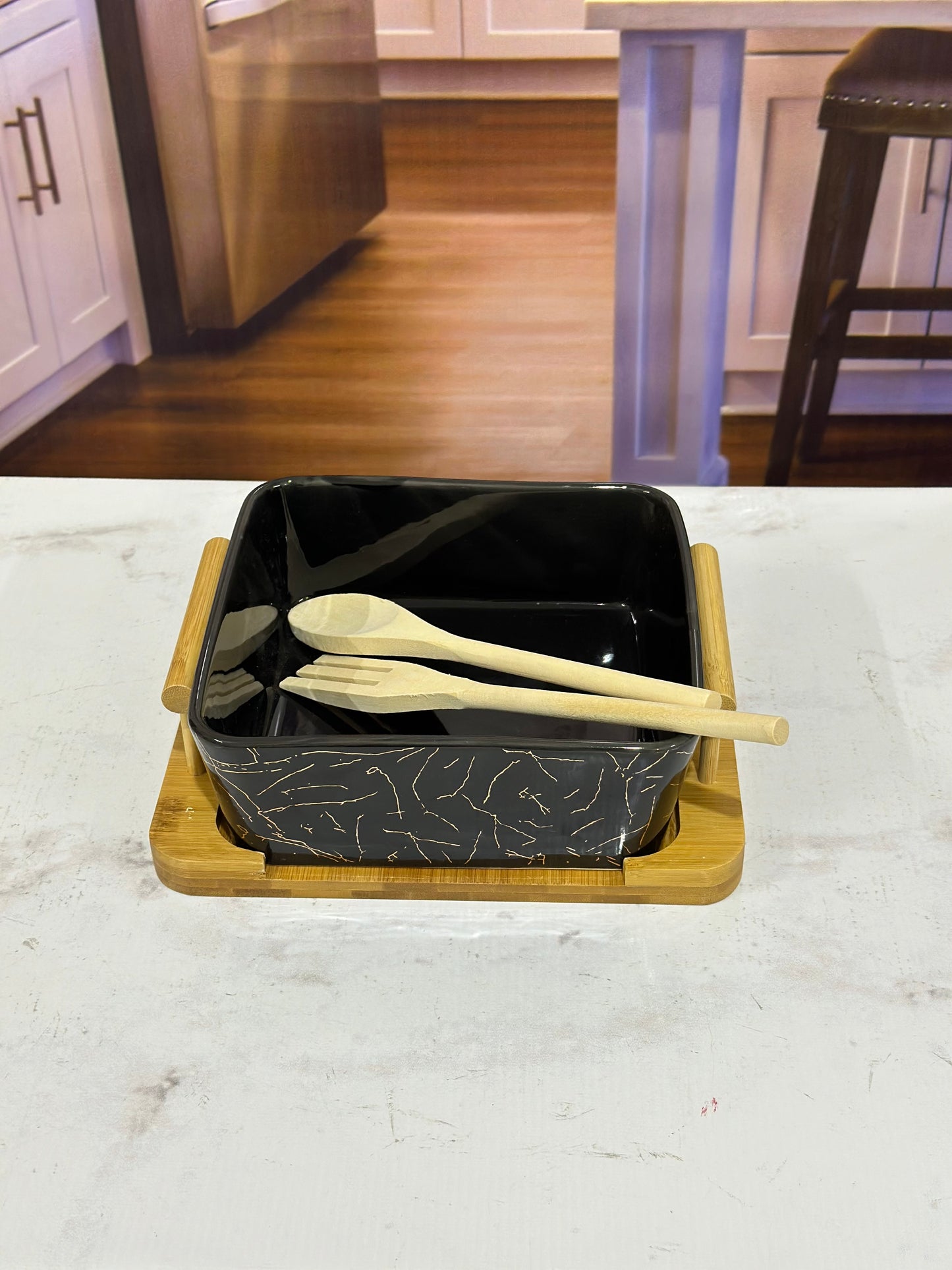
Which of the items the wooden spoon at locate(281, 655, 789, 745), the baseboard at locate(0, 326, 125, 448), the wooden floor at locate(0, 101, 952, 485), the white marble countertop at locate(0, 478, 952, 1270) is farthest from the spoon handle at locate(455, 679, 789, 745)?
the baseboard at locate(0, 326, 125, 448)

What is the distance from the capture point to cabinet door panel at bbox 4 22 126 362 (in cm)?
121

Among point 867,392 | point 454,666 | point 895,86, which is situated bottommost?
point 867,392

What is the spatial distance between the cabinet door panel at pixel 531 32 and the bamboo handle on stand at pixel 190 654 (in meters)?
0.69

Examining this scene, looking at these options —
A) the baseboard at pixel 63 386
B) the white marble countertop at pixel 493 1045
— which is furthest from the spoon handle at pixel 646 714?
the baseboard at pixel 63 386

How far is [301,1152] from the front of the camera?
504 mm

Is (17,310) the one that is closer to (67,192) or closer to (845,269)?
(67,192)

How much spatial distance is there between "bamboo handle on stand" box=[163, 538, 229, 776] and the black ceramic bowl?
21mm

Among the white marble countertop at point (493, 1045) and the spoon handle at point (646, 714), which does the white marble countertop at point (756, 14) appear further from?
the spoon handle at point (646, 714)

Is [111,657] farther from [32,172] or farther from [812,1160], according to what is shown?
[32,172]

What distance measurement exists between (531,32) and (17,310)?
0.65 metres

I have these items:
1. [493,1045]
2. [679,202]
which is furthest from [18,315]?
[493,1045]

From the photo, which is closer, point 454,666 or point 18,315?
point 454,666

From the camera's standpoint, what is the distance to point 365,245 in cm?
127

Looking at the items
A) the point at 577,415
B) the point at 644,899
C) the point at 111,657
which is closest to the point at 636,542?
the point at 644,899
